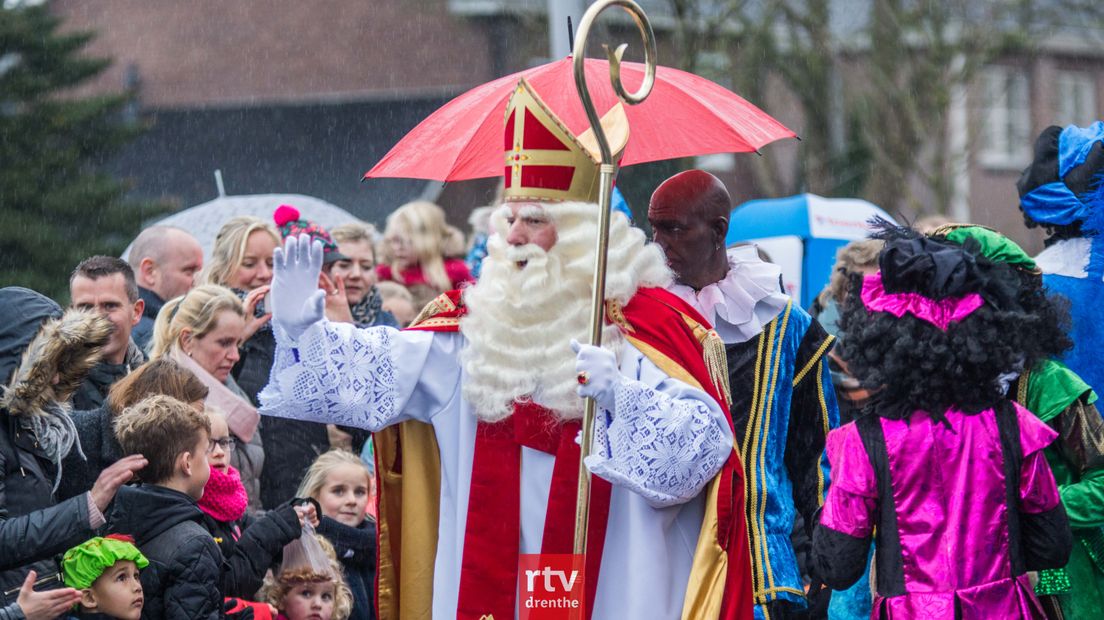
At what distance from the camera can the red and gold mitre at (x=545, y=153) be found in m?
4.10

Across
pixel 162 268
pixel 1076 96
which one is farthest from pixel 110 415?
pixel 1076 96

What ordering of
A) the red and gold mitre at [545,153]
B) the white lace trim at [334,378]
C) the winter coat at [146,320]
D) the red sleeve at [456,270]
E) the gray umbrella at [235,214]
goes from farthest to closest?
1. the red sleeve at [456,270]
2. the gray umbrella at [235,214]
3. the winter coat at [146,320]
4. the red and gold mitre at [545,153]
5. the white lace trim at [334,378]

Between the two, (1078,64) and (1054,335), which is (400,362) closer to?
(1054,335)

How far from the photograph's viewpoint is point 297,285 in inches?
153

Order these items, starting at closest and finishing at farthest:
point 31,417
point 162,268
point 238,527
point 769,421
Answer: point 31,417 → point 769,421 → point 238,527 → point 162,268

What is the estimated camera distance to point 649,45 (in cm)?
409

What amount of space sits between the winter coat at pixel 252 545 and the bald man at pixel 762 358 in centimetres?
145

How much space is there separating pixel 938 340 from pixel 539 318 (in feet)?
3.58

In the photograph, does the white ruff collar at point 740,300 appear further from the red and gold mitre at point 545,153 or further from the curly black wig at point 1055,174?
the curly black wig at point 1055,174

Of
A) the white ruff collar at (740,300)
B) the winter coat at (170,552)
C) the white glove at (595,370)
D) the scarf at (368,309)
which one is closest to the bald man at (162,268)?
the scarf at (368,309)

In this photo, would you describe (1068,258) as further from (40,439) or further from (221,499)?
(40,439)

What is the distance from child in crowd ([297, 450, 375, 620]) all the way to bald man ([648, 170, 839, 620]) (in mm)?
1648

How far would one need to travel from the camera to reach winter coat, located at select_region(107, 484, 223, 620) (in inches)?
174

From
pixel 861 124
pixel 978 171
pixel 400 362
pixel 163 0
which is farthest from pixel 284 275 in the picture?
pixel 978 171
